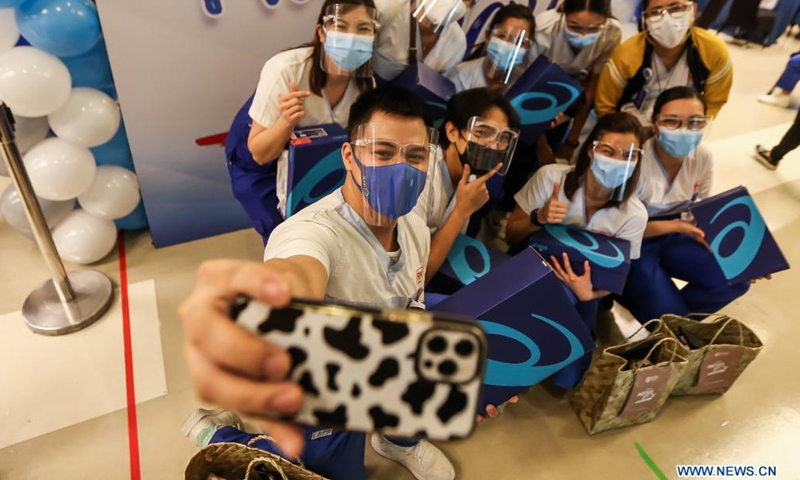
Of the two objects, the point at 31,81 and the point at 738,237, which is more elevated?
the point at 31,81

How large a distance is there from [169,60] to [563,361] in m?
2.20

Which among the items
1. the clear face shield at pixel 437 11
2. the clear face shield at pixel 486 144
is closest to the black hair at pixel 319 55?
the clear face shield at pixel 437 11

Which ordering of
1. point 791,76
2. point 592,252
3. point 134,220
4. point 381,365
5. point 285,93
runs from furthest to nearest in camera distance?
point 791,76 < point 134,220 < point 592,252 < point 285,93 < point 381,365

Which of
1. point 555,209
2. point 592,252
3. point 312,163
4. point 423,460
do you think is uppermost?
point 312,163

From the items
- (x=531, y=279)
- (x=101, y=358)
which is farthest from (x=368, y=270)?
(x=101, y=358)

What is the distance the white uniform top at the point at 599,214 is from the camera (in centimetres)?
213

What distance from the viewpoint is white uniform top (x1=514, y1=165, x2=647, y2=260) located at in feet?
6.98

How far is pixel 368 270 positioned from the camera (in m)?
1.27

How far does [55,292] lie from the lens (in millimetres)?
2387

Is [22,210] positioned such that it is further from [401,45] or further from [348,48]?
[401,45]

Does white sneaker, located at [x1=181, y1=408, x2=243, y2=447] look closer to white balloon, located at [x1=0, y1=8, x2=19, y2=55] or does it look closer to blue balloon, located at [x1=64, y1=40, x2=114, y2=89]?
blue balloon, located at [x1=64, y1=40, x2=114, y2=89]

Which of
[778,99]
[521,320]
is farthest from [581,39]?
[778,99]

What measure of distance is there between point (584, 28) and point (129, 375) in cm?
266

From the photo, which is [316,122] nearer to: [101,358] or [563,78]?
[563,78]
